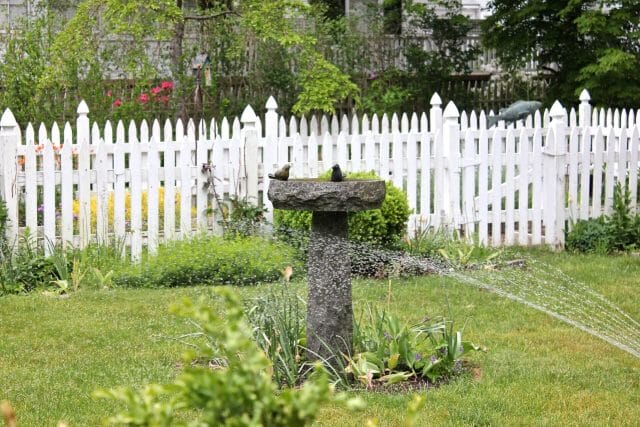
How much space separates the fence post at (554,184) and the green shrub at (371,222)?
2.07 metres

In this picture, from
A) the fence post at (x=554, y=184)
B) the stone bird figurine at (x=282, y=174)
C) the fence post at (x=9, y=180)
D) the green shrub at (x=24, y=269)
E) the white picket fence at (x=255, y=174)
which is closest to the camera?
the stone bird figurine at (x=282, y=174)

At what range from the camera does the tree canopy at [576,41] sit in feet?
59.2

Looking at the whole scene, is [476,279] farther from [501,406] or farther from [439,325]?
[501,406]

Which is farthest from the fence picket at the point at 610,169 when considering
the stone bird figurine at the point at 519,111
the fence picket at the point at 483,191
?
the stone bird figurine at the point at 519,111

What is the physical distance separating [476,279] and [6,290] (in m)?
3.88

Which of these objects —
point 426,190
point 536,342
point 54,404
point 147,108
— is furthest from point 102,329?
point 147,108

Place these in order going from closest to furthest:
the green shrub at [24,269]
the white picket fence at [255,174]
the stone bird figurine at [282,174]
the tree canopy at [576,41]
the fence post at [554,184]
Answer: the stone bird figurine at [282,174], the green shrub at [24,269], the white picket fence at [255,174], the fence post at [554,184], the tree canopy at [576,41]

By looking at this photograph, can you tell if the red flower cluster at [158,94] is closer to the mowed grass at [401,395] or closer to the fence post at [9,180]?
the fence post at [9,180]

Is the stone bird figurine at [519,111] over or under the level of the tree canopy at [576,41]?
under

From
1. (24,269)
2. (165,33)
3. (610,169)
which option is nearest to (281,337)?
(24,269)

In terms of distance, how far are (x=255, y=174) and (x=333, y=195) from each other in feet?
14.2

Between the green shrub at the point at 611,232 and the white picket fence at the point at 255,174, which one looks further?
the green shrub at the point at 611,232

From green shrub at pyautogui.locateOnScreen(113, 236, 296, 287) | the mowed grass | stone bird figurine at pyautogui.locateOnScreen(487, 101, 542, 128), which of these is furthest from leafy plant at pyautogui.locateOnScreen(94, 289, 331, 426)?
stone bird figurine at pyautogui.locateOnScreen(487, 101, 542, 128)

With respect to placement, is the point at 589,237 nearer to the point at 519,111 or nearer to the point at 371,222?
the point at 371,222
